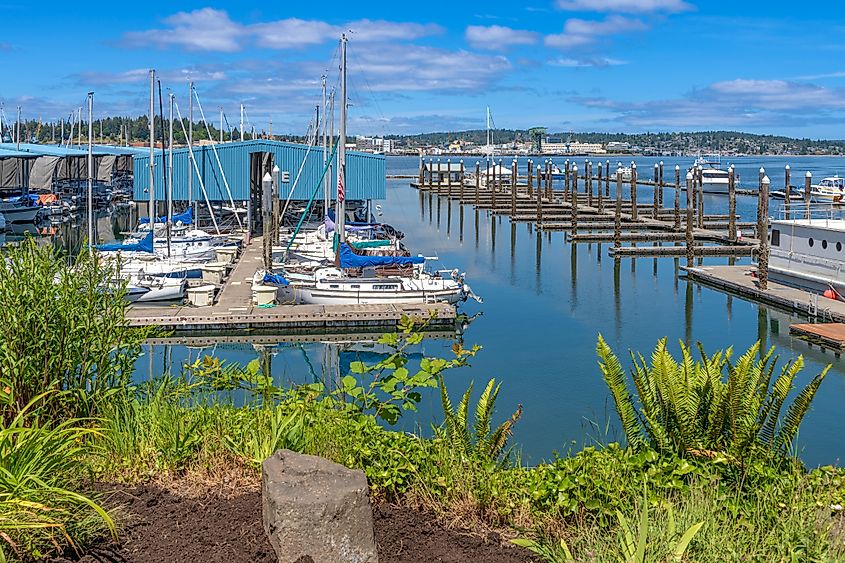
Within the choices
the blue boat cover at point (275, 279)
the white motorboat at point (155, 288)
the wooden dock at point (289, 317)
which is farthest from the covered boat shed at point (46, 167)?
Result: the wooden dock at point (289, 317)

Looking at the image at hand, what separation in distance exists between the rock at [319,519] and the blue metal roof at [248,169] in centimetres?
5382

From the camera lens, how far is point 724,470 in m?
7.34

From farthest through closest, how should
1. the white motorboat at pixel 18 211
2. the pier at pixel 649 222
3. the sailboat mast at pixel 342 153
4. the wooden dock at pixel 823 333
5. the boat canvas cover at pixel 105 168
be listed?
the boat canvas cover at pixel 105 168, the white motorboat at pixel 18 211, the pier at pixel 649 222, the sailboat mast at pixel 342 153, the wooden dock at pixel 823 333

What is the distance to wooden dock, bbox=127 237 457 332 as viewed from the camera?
28.2 m

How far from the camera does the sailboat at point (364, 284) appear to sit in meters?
31.1

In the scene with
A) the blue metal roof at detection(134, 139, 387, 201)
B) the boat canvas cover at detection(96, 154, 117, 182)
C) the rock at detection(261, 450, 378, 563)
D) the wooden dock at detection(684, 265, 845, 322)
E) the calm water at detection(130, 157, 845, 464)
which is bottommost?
the calm water at detection(130, 157, 845, 464)

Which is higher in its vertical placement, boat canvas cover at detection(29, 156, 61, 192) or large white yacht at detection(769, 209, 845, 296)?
boat canvas cover at detection(29, 156, 61, 192)

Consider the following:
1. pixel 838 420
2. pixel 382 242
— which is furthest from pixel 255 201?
pixel 838 420

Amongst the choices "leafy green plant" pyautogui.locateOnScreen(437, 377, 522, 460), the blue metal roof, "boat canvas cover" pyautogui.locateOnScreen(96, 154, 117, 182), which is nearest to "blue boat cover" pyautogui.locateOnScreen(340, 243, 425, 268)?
"leafy green plant" pyautogui.locateOnScreen(437, 377, 522, 460)

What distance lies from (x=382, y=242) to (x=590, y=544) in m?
36.9

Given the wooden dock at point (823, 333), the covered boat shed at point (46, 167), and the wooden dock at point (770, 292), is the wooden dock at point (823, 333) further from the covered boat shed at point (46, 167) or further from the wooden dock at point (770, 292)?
the covered boat shed at point (46, 167)

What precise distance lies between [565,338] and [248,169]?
36.1 meters

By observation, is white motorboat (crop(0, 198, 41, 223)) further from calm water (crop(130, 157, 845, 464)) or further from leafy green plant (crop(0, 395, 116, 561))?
leafy green plant (crop(0, 395, 116, 561))

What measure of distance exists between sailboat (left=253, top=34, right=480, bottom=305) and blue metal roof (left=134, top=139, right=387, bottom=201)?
87.1 ft
